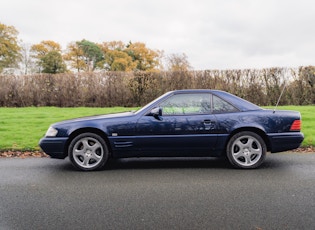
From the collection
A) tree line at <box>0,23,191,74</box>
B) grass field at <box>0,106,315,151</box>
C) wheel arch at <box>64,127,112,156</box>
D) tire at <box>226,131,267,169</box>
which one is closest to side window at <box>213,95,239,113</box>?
tire at <box>226,131,267,169</box>

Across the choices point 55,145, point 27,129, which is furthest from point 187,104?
point 27,129

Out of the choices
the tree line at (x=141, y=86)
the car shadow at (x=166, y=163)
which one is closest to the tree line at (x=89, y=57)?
the tree line at (x=141, y=86)

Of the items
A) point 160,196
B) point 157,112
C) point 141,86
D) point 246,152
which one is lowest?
point 160,196

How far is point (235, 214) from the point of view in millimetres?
3707

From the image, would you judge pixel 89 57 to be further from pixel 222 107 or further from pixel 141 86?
pixel 222 107

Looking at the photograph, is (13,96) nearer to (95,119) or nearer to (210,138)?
(95,119)

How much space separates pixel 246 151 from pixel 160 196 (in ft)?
7.49

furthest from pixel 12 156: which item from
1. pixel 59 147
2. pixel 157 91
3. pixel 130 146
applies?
pixel 157 91

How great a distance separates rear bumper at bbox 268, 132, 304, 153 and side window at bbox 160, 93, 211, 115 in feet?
4.16

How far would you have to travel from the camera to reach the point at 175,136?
600 centimetres

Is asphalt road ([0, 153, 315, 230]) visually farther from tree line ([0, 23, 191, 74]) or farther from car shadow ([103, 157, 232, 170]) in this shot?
tree line ([0, 23, 191, 74])

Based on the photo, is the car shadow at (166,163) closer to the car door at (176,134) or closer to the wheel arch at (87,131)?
the car door at (176,134)

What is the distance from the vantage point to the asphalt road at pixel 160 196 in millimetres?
3520

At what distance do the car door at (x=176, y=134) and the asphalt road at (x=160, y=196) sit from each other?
35 cm
